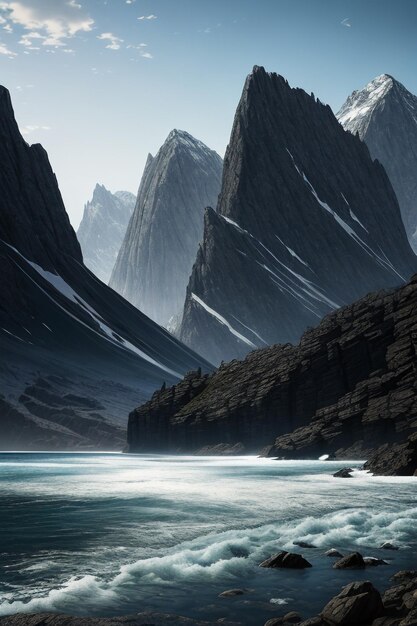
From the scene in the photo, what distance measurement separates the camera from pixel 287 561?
30000 millimetres

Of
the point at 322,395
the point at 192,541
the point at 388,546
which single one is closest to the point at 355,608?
the point at 388,546

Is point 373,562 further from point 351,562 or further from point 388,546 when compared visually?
point 388,546

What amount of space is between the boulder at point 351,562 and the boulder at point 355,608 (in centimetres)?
657

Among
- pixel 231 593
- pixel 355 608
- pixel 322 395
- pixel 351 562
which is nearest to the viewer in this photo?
pixel 355 608

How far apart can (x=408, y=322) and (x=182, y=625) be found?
87288 millimetres

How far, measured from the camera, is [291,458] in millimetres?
103625

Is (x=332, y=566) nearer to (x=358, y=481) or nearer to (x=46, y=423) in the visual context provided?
(x=358, y=481)

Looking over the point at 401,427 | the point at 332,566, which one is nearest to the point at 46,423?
the point at 401,427

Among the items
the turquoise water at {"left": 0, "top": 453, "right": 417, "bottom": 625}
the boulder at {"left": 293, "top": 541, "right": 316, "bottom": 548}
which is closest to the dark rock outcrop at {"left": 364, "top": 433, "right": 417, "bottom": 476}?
the turquoise water at {"left": 0, "top": 453, "right": 417, "bottom": 625}

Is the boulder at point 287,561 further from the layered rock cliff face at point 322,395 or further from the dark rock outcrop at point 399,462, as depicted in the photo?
the layered rock cliff face at point 322,395

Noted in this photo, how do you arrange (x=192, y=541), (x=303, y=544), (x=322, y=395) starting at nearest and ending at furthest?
(x=303, y=544)
(x=192, y=541)
(x=322, y=395)

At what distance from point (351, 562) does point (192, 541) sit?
9.11 meters

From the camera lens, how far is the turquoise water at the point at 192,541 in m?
25.3

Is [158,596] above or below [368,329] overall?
below
